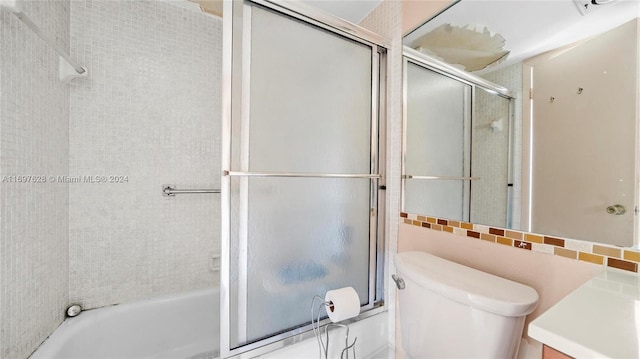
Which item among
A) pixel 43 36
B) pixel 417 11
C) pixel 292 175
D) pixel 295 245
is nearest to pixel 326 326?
pixel 295 245

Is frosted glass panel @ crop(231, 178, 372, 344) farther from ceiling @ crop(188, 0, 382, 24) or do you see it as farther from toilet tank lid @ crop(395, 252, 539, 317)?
ceiling @ crop(188, 0, 382, 24)

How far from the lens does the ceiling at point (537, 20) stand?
2.28ft

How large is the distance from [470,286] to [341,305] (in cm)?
46

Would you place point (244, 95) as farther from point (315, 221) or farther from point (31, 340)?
point (31, 340)

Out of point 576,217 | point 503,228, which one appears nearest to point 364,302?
point 503,228

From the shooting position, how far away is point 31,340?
107 cm

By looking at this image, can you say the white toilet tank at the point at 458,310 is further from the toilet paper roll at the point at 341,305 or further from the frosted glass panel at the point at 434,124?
the frosted glass panel at the point at 434,124

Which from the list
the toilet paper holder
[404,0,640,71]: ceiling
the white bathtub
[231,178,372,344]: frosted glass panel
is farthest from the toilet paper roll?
[404,0,640,71]: ceiling

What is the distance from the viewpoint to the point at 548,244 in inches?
30.4

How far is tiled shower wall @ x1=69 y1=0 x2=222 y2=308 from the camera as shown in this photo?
1413 mm

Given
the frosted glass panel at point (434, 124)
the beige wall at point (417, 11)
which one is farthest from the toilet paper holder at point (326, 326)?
the beige wall at point (417, 11)

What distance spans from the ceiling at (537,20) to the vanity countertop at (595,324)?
71 cm

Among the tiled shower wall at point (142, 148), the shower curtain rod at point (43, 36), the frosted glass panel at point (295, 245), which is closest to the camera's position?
the shower curtain rod at point (43, 36)

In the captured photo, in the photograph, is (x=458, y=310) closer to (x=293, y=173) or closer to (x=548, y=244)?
(x=548, y=244)
